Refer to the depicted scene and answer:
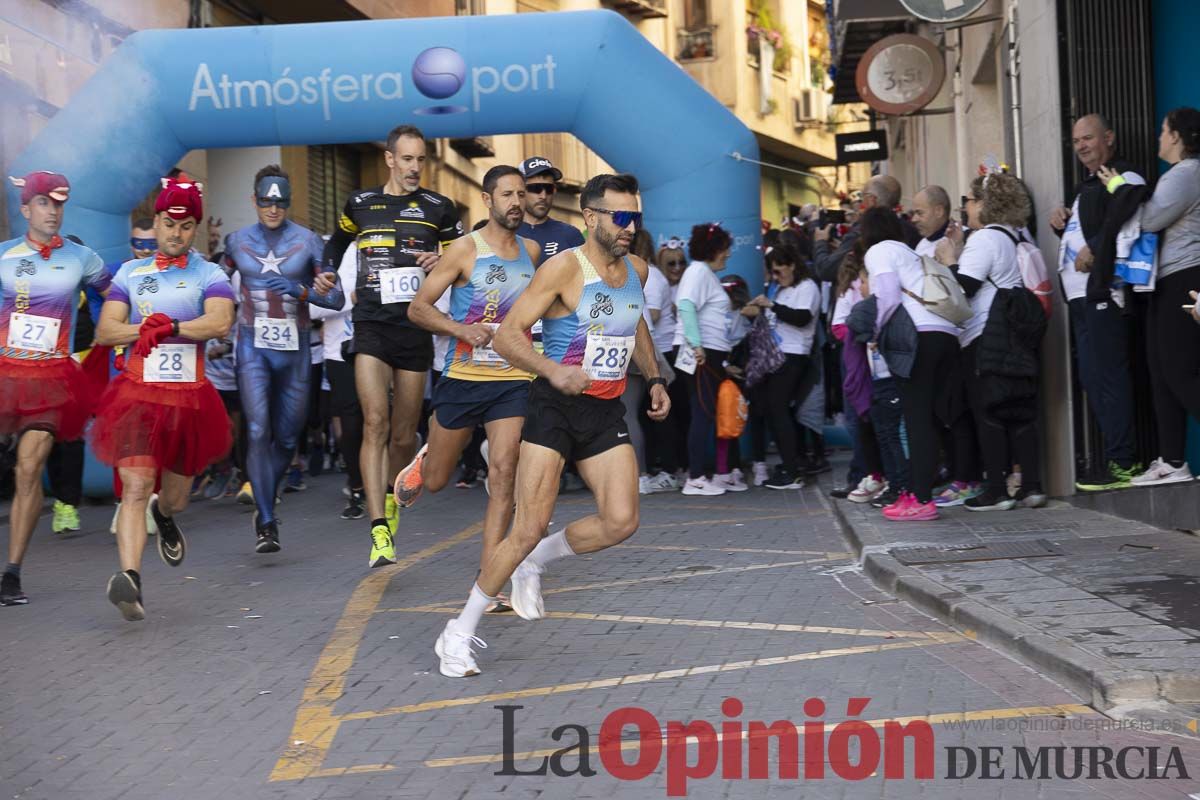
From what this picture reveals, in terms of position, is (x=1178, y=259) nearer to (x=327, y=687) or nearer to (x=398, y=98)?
(x=327, y=687)

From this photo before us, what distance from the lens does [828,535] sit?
9945 mm

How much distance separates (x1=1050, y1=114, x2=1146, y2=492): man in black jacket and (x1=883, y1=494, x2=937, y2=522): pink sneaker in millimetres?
1057

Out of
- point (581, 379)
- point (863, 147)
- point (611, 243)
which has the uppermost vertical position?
point (863, 147)

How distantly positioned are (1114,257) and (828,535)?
2.36 meters

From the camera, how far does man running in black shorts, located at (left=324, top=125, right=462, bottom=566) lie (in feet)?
28.3

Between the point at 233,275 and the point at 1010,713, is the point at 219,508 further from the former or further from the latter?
the point at 1010,713

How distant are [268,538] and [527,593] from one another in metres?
3.05

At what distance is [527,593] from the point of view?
683cm

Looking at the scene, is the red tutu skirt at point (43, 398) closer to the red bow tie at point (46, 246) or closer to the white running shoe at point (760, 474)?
the red bow tie at point (46, 246)

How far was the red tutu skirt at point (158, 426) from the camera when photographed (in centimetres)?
742

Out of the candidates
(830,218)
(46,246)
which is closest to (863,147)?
(830,218)

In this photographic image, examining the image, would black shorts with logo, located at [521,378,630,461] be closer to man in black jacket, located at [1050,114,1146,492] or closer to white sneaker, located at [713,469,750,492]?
man in black jacket, located at [1050,114,1146,492]

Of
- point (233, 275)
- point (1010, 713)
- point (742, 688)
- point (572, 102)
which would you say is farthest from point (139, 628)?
point (572, 102)

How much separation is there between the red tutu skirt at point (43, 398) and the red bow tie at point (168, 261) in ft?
4.05
